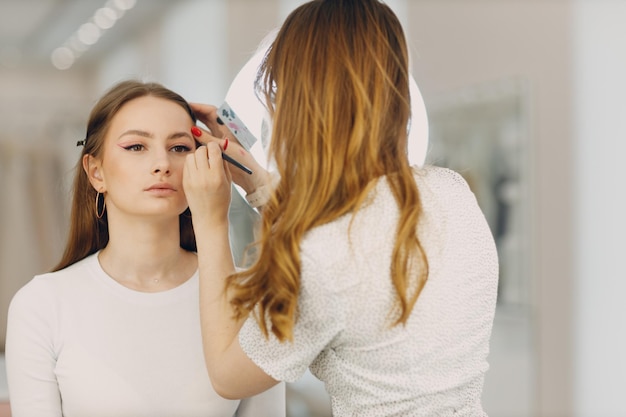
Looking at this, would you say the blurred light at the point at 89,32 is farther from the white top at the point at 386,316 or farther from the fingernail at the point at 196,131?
the white top at the point at 386,316

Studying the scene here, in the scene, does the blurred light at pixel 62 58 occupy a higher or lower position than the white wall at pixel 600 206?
higher

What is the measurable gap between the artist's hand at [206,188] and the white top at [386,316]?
0.59 feet

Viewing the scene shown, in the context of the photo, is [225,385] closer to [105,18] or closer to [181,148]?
[181,148]

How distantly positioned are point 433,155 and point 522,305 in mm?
689

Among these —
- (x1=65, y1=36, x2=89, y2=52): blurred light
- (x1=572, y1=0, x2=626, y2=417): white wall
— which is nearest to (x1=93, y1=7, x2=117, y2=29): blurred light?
(x1=65, y1=36, x2=89, y2=52): blurred light

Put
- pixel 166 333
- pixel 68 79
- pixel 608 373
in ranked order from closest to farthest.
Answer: pixel 166 333 < pixel 608 373 < pixel 68 79

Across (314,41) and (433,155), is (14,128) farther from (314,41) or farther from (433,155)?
(314,41)

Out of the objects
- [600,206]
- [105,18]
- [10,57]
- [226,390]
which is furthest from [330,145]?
[105,18]

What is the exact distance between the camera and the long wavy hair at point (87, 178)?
1.36 metres

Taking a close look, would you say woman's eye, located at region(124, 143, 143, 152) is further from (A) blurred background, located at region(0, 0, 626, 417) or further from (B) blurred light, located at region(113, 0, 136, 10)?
(B) blurred light, located at region(113, 0, 136, 10)

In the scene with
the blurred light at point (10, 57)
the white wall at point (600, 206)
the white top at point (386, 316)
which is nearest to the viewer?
the white top at point (386, 316)

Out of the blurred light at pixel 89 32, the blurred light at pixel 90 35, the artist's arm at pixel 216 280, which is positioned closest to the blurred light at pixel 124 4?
the blurred light at pixel 89 32

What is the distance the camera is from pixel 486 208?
9.40ft

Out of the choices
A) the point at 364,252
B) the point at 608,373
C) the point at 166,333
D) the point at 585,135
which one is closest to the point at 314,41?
the point at 364,252
